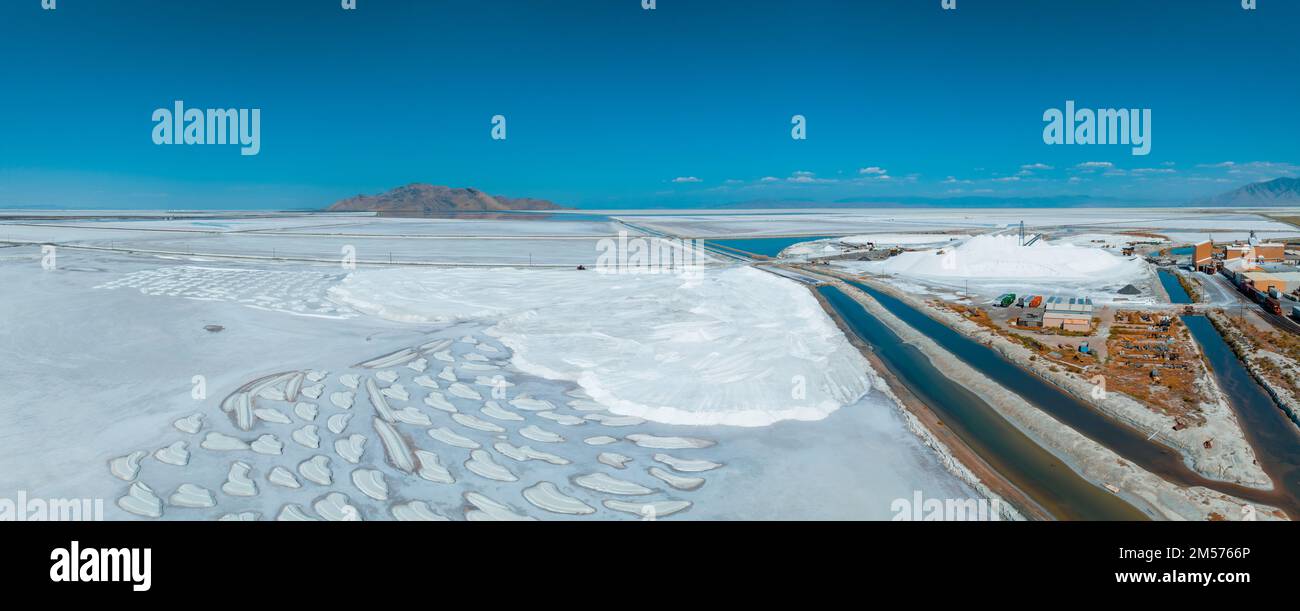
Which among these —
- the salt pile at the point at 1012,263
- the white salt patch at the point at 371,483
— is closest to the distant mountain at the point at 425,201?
the salt pile at the point at 1012,263

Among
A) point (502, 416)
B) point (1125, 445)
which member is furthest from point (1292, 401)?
point (502, 416)

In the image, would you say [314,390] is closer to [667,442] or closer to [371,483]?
[371,483]

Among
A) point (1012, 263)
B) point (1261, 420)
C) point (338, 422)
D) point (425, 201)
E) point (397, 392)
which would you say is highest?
point (425, 201)

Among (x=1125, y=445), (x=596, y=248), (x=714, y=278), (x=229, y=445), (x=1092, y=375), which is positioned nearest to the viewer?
(x=229, y=445)

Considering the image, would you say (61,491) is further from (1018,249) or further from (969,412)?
(1018,249)

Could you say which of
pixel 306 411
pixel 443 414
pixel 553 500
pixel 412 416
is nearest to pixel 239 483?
pixel 306 411

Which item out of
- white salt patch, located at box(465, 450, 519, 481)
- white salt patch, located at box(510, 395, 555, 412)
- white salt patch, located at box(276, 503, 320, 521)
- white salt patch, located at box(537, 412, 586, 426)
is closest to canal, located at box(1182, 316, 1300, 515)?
white salt patch, located at box(537, 412, 586, 426)
